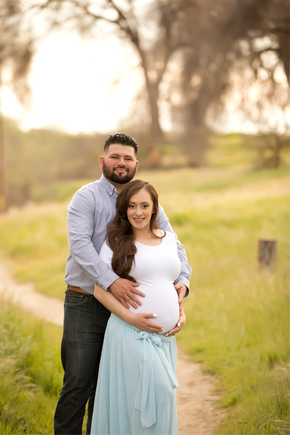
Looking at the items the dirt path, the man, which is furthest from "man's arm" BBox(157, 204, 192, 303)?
the dirt path

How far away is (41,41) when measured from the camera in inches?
532

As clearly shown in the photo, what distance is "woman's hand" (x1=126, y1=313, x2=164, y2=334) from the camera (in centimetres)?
245

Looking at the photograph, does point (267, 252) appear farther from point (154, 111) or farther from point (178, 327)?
point (154, 111)

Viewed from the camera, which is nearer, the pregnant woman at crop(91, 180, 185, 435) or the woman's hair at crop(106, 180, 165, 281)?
the pregnant woman at crop(91, 180, 185, 435)

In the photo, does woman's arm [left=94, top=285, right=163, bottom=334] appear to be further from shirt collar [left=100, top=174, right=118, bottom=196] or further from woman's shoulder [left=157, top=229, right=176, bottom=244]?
shirt collar [left=100, top=174, right=118, bottom=196]

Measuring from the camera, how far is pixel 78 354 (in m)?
2.74

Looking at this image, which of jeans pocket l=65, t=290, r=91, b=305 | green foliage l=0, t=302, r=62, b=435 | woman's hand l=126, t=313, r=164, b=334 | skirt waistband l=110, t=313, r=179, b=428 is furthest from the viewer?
green foliage l=0, t=302, r=62, b=435

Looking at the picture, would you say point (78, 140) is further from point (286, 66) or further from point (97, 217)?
point (97, 217)

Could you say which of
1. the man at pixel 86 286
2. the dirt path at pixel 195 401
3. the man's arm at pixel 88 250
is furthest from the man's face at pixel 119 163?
the dirt path at pixel 195 401

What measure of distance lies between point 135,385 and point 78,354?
1.76 feet

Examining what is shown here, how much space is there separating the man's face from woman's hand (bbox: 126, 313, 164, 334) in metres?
0.96

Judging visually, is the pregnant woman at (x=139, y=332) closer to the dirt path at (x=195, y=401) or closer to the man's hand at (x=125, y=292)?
the man's hand at (x=125, y=292)

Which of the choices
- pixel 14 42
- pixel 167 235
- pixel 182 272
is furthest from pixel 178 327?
pixel 14 42

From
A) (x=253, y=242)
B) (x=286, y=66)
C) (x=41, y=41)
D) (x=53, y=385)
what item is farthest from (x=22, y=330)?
(x=41, y=41)
